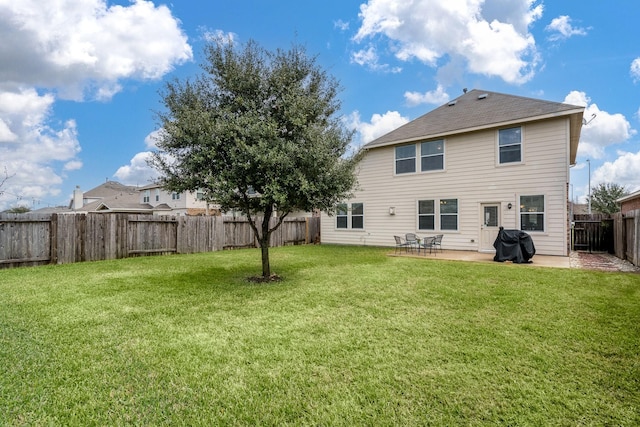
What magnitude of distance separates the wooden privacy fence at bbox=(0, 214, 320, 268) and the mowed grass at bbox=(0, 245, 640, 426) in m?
3.35

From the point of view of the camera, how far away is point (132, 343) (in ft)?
11.7

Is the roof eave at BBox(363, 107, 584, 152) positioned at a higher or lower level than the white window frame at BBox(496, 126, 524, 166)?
higher

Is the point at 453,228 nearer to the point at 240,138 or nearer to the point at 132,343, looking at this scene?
the point at 240,138

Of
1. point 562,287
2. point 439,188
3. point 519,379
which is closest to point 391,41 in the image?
point 439,188

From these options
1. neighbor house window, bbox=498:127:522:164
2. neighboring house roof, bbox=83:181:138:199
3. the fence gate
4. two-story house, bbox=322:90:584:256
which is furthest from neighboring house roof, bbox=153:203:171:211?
the fence gate

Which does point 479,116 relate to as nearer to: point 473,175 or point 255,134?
point 473,175

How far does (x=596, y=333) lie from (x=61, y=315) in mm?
7272

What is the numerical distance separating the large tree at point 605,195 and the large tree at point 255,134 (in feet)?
114

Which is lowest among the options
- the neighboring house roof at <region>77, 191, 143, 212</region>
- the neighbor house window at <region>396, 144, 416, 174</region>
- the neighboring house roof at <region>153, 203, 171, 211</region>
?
the neighboring house roof at <region>153, 203, 171, 211</region>

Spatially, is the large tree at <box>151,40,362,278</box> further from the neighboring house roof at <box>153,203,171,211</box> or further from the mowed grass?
the neighboring house roof at <box>153,203,171,211</box>

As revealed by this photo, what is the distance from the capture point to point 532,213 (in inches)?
434

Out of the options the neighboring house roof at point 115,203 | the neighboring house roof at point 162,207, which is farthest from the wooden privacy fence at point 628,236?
the neighboring house roof at point 115,203

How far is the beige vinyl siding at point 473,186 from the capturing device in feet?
34.7

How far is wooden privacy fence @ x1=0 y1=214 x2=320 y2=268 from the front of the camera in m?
8.89
